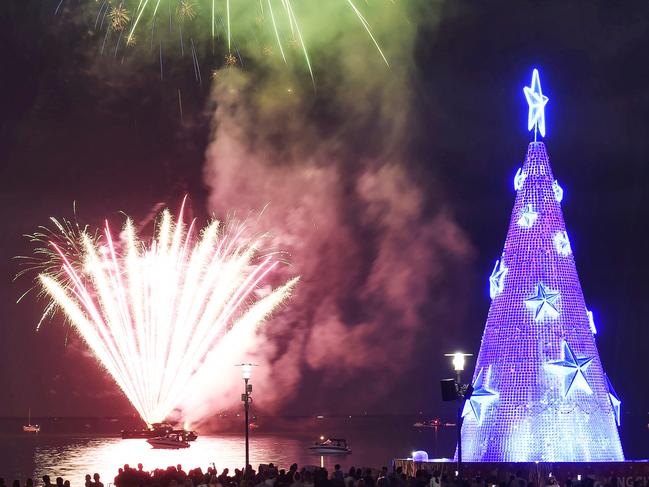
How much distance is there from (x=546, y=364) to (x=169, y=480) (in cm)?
1413

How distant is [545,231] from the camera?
3195cm

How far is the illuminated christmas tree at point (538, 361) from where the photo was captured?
99.3ft

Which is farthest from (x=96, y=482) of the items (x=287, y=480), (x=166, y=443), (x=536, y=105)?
(x=166, y=443)

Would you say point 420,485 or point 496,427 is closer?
point 420,485

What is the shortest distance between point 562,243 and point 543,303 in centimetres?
235

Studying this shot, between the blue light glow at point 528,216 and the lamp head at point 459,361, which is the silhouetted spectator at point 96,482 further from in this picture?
the blue light glow at point 528,216

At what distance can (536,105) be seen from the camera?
1319 inches

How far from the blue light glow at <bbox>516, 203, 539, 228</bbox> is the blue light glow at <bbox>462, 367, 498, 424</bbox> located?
4.94m

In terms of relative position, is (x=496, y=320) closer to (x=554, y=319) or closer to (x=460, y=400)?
(x=554, y=319)

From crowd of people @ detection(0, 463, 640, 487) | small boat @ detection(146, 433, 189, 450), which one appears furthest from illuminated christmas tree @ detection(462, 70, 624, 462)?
small boat @ detection(146, 433, 189, 450)

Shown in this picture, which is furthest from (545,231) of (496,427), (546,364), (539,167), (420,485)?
(420,485)

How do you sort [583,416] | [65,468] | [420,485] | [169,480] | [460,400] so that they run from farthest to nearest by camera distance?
[65,468] < [583,416] < [460,400] < [169,480] < [420,485]

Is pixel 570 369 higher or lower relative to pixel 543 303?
lower

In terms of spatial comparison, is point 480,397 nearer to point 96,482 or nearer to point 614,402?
point 614,402
